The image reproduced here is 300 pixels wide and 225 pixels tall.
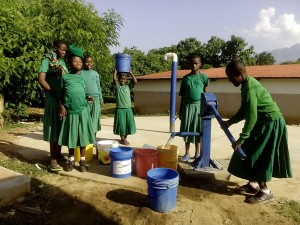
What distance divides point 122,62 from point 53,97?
1.79m

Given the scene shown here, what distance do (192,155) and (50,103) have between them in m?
2.72

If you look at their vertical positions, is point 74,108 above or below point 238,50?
below

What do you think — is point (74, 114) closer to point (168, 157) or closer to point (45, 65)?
point (45, 65)

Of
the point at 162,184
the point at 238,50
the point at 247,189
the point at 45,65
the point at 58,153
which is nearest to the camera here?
the point at 162,184

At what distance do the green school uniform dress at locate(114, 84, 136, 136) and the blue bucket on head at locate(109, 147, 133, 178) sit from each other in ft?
6.03

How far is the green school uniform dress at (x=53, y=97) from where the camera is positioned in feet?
13.6

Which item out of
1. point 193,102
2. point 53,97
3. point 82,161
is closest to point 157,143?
point 193,102

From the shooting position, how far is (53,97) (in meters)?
4.23

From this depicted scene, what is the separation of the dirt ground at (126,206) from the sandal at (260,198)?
2.5 inches

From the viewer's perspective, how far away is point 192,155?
536 cm

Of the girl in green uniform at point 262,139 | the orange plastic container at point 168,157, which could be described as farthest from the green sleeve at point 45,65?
the girl in green uniform at point 262,139

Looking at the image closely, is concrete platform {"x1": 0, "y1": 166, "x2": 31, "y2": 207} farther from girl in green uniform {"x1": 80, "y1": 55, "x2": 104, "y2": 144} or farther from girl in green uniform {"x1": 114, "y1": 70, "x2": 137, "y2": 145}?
girl in green uniform {"x1": 114, "y1": 70, "x2": 137, "y2": 145}

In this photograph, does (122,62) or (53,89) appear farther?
(122,62)

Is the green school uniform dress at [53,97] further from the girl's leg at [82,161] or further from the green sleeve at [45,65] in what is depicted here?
the girl's leg at [82,161]
